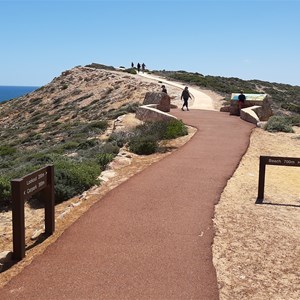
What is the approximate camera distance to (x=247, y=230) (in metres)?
7.46

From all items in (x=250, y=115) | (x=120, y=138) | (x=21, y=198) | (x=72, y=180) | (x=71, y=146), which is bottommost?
(x=71, y=146)

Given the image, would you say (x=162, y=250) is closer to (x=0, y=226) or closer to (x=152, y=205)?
(x=152, y=205)

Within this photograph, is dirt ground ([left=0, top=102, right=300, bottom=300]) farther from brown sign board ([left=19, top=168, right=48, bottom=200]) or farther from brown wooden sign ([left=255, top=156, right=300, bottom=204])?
brown sign board ([left=19, top=168, right=48, bottom=200])

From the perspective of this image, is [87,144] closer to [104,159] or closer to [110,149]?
[110,149]

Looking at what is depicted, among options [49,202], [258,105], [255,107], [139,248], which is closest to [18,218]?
[49,202]

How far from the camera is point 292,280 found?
18.9ft

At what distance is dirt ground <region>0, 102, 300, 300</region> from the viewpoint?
18.7ft

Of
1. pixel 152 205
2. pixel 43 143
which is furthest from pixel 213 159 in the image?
pixel 43 143

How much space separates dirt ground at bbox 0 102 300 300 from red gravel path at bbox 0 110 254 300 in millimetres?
221

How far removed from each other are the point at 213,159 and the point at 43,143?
487 inches

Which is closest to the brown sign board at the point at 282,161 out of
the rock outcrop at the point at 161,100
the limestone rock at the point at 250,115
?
the limestone rock at the point at 250,115

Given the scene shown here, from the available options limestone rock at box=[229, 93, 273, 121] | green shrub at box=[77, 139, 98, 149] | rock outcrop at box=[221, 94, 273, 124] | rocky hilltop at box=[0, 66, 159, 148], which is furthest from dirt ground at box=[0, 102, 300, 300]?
rocky hilltop at box=[0, 66, 159, 148]

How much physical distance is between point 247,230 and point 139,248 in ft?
6.59

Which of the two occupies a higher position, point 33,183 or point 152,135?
point 33,183
